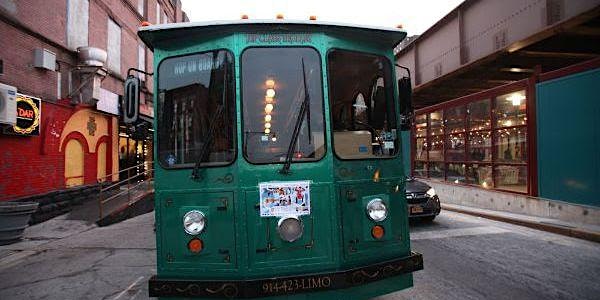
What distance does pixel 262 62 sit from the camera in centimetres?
382

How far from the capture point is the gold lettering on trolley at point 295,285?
348 cm

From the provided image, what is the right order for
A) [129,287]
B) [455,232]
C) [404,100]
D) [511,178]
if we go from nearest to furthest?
[404,100], [129,287], [455,232], [511,178]

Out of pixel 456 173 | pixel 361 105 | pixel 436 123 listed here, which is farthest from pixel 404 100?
pixel 436 123

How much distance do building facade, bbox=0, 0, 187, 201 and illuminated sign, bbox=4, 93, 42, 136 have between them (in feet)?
0.09

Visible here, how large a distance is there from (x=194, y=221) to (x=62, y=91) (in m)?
11.8

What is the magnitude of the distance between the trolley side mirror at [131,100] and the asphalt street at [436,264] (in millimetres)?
2570

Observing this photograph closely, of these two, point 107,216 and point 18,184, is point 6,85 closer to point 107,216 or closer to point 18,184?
point 18,184

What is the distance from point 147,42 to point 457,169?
44.9 feet

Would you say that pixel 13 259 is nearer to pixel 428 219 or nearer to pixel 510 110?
pixel 428 219

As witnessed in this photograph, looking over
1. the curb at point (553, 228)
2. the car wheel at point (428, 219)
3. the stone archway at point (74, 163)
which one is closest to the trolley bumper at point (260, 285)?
the curb at point (553, 228)

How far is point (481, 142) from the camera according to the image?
44.8 feet

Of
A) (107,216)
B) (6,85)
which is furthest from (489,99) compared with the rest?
(6,85)

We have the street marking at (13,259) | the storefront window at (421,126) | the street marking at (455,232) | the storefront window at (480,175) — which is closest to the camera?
the street marking at (13,259)

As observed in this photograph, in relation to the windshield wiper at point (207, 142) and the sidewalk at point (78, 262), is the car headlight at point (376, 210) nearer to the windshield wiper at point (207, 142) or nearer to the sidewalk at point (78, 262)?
the windshield wiper at point (207, 142)
